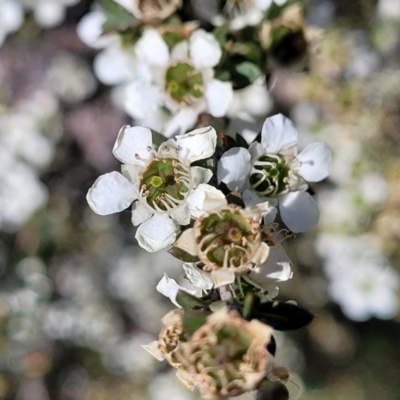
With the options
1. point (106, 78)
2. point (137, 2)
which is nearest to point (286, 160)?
Result: point (137, 2)

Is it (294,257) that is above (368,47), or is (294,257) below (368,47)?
below

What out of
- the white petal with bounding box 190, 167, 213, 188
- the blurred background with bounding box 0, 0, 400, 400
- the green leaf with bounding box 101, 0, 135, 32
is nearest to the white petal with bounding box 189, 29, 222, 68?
the green leaf with bounding box 101, 0, 135, 32

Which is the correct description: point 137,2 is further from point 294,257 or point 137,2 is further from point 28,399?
point 28,399

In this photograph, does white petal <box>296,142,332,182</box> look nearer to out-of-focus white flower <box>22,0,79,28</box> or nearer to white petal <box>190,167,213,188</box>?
white petal <box>190,167,213,188</box>

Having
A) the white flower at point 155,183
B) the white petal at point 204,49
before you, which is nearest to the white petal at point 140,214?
the white flower at point 155,183

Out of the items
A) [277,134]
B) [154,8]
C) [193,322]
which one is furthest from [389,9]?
[193,322]

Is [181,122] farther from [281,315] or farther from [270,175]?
[281,315]

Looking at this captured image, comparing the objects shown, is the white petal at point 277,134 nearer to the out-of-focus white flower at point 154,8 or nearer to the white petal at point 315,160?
the white petal at point 315,160
